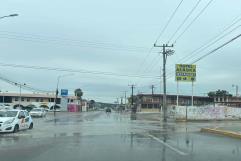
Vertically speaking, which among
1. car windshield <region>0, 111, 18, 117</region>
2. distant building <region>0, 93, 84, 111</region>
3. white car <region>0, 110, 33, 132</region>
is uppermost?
distant building <region>0, 93, 84, 111</region>

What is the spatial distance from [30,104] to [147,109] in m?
37.4

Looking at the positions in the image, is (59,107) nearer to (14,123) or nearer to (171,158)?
(14,123)

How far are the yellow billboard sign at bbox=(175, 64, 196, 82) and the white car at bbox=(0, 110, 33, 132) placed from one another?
1200 inches

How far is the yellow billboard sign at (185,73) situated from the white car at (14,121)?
30.5 metres

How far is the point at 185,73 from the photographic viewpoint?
193 ft

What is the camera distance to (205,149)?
1672cm

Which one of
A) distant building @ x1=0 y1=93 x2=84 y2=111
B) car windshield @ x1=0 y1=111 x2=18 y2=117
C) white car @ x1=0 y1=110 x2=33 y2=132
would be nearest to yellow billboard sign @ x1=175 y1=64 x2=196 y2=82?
white car @ x1=0 y1=110 x2=33 y2=132

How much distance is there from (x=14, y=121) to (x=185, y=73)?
34.4 metres

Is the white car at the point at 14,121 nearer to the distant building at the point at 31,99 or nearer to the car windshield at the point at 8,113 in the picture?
the car windshield at the point at 8,113

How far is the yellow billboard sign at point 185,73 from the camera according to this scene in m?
58.6


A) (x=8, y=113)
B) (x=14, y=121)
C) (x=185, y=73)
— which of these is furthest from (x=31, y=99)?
(x=14, y=121)

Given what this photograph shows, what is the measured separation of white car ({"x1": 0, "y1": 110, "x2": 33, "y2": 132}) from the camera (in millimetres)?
26911

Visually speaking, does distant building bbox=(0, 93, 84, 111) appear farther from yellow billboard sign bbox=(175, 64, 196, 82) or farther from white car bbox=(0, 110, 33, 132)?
white car bbox=(0, 110, 33, 132)

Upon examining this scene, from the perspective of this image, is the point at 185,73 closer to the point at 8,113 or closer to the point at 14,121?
the point at 8,113
